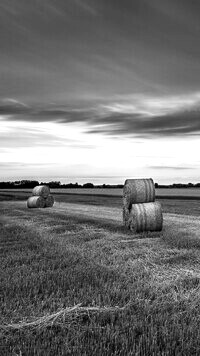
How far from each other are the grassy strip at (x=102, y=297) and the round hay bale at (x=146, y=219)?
300 centimetres

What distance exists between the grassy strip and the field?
11mm

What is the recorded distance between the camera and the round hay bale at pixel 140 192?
15.7 m

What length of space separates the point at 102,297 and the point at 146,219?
340 inches

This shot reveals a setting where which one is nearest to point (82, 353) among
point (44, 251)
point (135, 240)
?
point (44, 251)

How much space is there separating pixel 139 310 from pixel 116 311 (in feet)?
1.21

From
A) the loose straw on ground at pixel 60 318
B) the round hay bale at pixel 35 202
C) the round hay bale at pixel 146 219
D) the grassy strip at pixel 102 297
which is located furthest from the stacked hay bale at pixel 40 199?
the loose straw on ground at pixel 60 318

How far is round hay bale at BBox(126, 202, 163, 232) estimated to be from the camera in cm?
1453

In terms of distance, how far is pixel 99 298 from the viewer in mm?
5953

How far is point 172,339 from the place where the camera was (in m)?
4.63

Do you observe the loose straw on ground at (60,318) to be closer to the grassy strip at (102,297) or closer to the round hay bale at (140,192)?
the grassy strip at (102,297)

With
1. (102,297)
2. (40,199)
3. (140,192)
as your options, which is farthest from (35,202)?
(102,297)

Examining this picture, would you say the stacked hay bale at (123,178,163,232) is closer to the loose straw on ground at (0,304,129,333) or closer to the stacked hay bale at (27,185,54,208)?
the loose straw on ground at (0,304,129,333)

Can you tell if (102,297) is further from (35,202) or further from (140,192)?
(35,202)

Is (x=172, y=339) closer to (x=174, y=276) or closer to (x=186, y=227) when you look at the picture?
(x=174, y=276)
